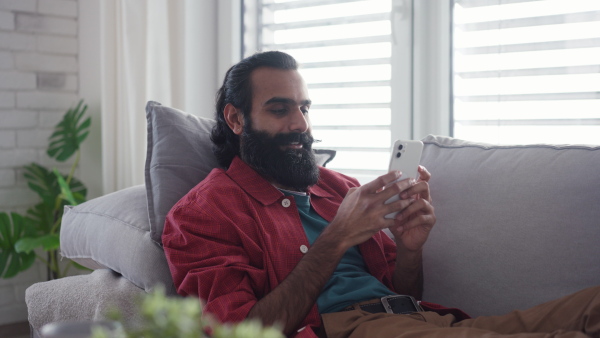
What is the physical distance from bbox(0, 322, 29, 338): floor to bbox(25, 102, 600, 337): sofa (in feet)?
4.01

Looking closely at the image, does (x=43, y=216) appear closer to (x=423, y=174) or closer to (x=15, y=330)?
(x=15, y=330)

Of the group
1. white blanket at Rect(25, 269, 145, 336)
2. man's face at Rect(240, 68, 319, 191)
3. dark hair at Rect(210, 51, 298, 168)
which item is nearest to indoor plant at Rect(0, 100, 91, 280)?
white blanket at Rect(25, 269, 145, 336)

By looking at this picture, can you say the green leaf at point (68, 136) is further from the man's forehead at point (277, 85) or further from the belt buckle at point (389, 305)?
the belt buckle at point (389, 305)

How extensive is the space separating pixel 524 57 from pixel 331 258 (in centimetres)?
120

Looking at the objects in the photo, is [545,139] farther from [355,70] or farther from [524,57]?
[355,70]

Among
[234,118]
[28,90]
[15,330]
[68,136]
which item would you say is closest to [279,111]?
[234,118]

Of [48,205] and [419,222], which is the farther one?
[48,205]

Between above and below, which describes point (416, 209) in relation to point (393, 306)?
above

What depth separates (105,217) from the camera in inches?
67.2

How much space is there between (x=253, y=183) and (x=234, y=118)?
0.29 m

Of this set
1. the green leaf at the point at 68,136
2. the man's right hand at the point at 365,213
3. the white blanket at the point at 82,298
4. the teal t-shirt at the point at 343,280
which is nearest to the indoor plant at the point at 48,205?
the green leaf at the point at 68,136

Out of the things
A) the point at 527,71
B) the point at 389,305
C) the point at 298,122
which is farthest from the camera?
the point at 527,71

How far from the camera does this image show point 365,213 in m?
1.36

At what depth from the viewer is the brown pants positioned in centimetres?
114
